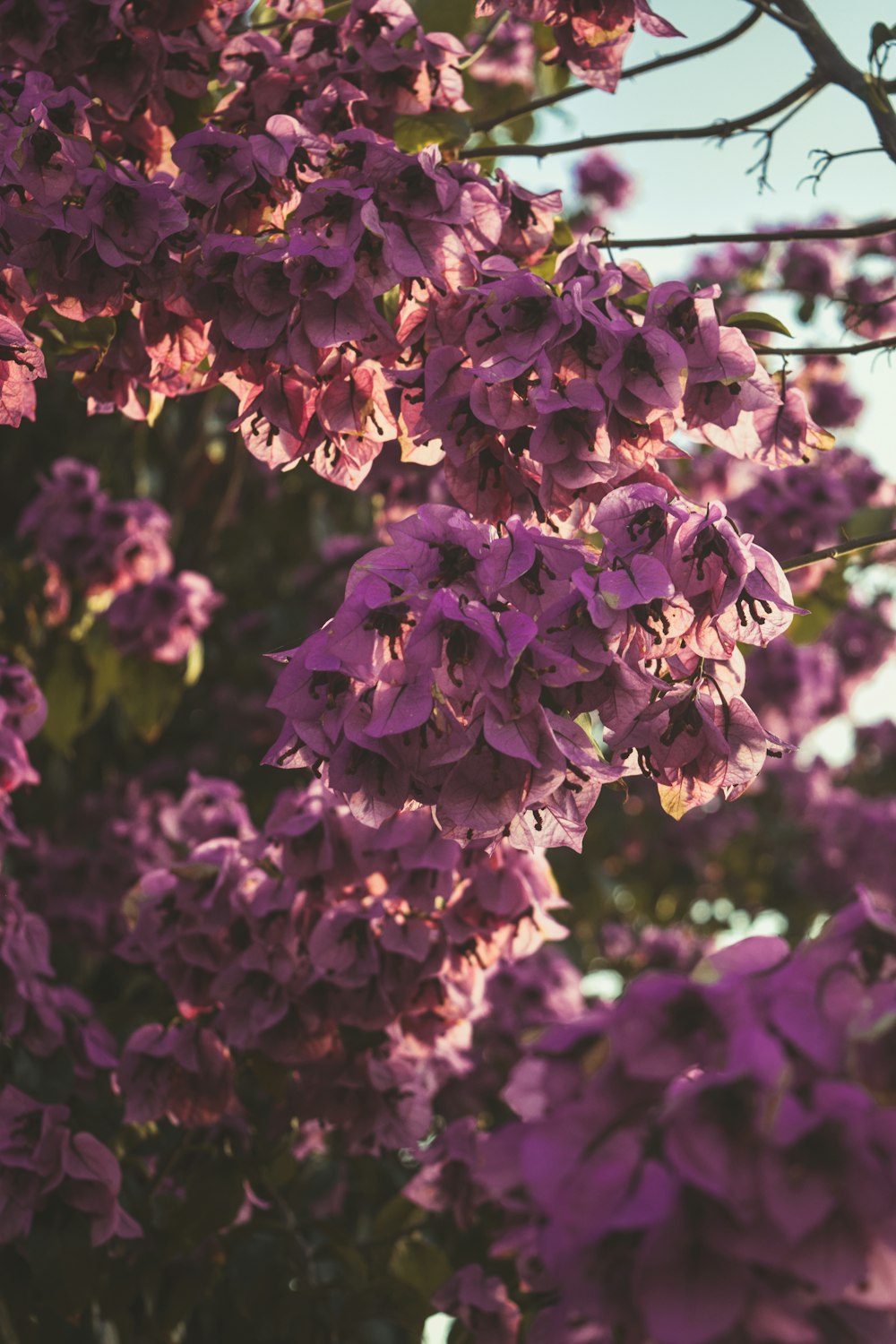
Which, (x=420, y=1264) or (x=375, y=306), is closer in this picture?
(x=375, y=306)

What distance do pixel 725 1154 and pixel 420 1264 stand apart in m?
1.82

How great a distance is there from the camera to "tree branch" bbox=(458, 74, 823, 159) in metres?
2.02

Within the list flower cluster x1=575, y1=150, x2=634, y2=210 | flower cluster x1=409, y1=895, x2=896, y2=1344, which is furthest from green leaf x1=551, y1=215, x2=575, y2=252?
flower cluster x1=575, y1=150, x2=634, y2=210

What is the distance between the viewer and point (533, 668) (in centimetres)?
135

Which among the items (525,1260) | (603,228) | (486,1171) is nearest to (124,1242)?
(525,1260)

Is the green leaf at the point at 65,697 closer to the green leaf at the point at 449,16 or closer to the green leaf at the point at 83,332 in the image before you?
the green leaf at the point at 83,332

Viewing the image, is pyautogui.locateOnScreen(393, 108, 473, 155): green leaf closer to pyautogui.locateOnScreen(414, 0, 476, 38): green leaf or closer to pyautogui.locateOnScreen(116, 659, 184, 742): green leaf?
pyautogui.locateOnScreen(414, 0, 476, 38): green leaf

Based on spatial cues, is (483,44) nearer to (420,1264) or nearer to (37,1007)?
(37,1007)

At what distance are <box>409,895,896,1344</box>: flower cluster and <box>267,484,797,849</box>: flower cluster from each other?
424 millimetres

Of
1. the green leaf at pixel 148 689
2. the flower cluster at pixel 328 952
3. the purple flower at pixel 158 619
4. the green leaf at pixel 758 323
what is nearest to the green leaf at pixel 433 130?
the green leaf at pixel 758 323

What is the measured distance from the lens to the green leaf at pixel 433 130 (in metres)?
2.10

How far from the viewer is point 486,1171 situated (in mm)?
981

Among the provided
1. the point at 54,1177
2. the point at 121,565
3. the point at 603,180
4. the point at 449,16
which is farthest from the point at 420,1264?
the point at 603,180

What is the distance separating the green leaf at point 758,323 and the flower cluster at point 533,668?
0.30m
